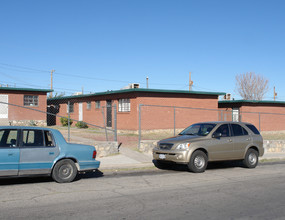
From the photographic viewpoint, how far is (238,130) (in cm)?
1229

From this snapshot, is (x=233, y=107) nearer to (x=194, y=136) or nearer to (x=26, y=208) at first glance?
(x=194, y=136)

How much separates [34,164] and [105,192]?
201 cm

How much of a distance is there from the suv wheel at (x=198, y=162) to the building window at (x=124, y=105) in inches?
558

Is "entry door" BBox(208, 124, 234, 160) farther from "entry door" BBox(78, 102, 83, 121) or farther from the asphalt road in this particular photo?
"entry door" BBox(78, 102, 83, 121)

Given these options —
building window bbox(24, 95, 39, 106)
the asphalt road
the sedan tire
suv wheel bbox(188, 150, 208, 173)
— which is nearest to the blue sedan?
the sedan tire

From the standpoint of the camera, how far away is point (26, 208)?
619cm

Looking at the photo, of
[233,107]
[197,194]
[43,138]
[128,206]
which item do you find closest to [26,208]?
[128,206]

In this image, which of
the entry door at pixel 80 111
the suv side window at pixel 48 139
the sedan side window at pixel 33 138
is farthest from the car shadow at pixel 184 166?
the entry door at pixel 80 111

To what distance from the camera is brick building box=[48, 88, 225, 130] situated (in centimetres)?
2405

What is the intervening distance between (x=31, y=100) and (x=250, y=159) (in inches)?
894

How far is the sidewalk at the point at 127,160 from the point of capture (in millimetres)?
12076

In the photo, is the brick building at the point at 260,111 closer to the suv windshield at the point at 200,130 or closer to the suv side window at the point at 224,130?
the suv side window at the point at 224,130

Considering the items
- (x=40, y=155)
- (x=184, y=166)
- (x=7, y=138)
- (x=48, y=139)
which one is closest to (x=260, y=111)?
(x=184, y=166)

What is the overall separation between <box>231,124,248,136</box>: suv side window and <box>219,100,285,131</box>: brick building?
715 inches
